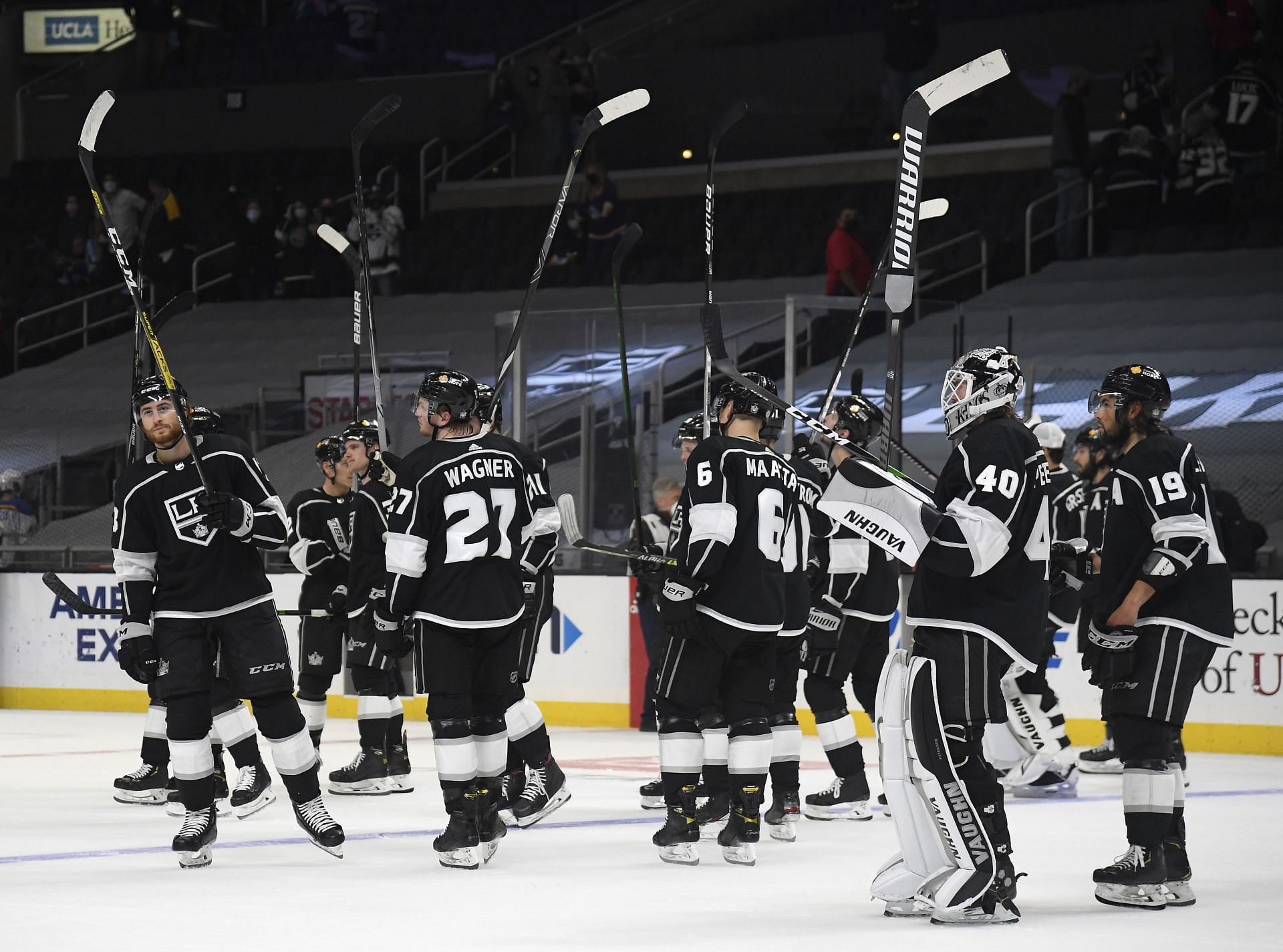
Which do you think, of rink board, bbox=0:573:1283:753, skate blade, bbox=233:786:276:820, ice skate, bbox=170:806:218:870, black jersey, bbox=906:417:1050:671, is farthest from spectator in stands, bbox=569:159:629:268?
black jersey, bbox=906:417:1050:671

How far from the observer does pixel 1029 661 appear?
17.4 ft

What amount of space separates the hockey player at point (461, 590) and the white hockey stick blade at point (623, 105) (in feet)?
6.48

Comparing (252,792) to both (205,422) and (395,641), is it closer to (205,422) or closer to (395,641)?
(395,641)

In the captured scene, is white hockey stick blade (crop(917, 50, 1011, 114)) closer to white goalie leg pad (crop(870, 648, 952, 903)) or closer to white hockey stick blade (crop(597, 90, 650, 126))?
white goalie leg pad (crop(870, 648, 952, 903))

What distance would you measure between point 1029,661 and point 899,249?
116 cm

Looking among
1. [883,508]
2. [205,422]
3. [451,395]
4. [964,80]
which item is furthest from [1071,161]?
[883,508]

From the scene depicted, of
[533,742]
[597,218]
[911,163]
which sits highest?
[597,218]

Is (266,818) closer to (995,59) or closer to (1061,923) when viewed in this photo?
(1061,923)

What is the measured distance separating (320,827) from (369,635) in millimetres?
2212

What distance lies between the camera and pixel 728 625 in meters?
6.47

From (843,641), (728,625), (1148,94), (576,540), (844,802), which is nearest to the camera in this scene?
(728,625)

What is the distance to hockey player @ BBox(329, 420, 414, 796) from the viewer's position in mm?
8383

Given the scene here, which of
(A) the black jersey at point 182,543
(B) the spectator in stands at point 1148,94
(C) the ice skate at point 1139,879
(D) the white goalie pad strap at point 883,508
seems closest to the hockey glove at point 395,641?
(A) the black jersey at point 182,543

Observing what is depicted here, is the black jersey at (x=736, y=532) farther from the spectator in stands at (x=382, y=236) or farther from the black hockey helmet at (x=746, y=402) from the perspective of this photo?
the spectator in stands at (x=382, y=236)
